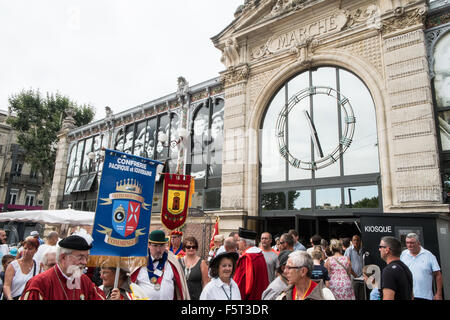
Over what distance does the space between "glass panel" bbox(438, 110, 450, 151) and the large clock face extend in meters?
2.49

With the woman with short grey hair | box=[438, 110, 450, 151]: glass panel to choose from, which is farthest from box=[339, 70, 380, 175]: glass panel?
the woman with short grey hair

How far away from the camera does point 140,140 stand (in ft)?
60.8

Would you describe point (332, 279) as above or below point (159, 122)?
below

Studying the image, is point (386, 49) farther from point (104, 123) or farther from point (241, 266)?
point (104, 123)

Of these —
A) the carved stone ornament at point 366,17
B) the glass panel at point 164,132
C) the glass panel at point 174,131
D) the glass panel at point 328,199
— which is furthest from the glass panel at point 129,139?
the carved stone ornament at point 366,17

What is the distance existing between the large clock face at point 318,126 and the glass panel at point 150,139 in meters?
8.44

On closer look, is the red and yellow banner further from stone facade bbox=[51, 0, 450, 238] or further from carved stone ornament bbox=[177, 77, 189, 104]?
carved stone ornament bbox=[177, 77, 189, 104]

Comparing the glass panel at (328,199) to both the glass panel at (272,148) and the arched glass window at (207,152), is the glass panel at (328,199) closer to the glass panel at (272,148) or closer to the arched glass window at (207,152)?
the glass panel at (272,148)

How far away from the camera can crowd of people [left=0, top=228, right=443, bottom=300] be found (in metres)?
2.53

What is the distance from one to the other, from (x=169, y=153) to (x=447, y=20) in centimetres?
1314

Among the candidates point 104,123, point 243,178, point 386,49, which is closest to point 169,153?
point 243,178

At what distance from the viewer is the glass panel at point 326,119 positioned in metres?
10.7

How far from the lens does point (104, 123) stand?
70.6ft

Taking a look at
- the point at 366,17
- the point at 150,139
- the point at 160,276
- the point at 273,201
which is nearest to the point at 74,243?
the point at 160,276
